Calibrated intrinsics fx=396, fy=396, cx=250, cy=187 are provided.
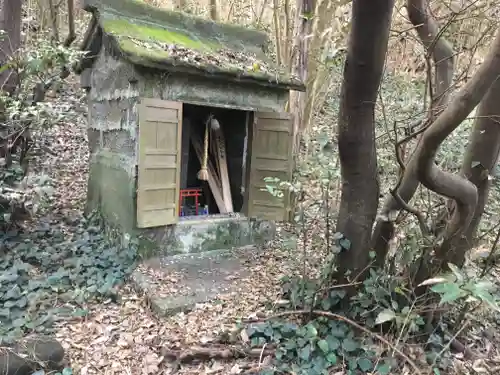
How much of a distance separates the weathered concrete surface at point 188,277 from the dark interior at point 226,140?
139 centimetres

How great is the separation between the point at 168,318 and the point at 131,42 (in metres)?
3.46

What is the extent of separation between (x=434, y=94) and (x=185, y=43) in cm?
360

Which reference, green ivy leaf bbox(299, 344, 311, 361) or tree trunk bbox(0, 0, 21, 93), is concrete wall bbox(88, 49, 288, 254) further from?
green ivy leaf bbox(299, 344, 311, 361)

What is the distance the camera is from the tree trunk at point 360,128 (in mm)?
3037

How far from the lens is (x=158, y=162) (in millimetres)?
5340

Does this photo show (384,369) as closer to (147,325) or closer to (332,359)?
(332,359)

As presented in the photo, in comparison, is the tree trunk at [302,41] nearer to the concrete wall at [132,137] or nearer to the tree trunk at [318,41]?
the concrete wall at [132,137]

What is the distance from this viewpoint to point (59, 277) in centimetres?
473

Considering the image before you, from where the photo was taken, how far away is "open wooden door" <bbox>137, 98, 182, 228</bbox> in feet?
17.0

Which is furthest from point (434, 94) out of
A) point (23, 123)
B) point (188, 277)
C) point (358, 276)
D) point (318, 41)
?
point (318, 41)

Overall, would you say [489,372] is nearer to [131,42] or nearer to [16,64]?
[131,42]

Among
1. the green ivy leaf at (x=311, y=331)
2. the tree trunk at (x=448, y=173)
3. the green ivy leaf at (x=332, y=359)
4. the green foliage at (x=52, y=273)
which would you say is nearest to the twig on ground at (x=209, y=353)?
the green ivy leaf at (x=311, y=331)

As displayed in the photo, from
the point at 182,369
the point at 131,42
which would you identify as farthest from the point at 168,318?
the point at 131,42

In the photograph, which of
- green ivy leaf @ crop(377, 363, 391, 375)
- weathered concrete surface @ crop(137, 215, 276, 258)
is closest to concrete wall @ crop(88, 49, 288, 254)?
weathered concrete surface @ crop(137, 215, 276, 258)
